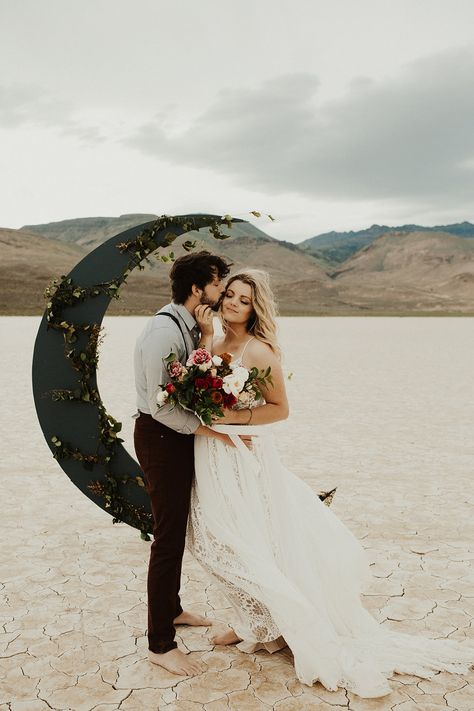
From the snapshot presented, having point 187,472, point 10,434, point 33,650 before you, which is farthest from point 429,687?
point 10,434

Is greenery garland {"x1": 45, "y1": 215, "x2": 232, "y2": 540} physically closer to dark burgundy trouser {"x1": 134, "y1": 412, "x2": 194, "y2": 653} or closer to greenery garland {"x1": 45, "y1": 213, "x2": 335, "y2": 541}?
greenery garland {"x1": 45, "y1": 213, "x2": 335, "y2": 541}

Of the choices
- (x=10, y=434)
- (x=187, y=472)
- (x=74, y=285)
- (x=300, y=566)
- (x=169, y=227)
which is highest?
(x=169, y=227)

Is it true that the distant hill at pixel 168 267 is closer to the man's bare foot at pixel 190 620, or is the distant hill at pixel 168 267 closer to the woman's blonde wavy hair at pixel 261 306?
the woman's blonde wavy hair at pixel 261 306

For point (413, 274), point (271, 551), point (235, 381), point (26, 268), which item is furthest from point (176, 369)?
point (413, 274)

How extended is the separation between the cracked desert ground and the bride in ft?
0.46

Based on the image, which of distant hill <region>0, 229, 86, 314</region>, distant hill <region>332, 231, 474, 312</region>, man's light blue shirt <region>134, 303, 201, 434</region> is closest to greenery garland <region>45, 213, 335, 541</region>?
man's light blue shirt <region>134, 303, 201, 434</region>

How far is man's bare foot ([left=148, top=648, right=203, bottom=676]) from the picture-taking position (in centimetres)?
317

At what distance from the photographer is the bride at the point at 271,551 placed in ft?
10.2

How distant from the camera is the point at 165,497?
124 inches

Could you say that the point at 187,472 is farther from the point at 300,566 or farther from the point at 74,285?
the point at 74,285

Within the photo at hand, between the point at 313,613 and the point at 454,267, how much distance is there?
173 meters

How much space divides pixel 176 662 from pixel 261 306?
5.61ft

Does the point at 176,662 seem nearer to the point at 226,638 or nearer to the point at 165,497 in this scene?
the point at 226,638

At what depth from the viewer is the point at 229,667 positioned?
3254 mm
